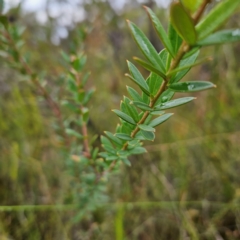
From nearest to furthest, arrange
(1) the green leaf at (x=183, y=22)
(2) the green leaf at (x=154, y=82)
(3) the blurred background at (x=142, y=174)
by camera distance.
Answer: (1) the green leaf at (x=183, y=22), (2) the green leaf at (x=154, y=82), (3) the blurred background at (x=142, y=174)

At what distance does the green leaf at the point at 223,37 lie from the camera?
7.9 inches

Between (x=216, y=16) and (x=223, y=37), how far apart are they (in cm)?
2

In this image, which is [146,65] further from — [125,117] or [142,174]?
[142,174]

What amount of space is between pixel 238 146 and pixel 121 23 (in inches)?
39.4

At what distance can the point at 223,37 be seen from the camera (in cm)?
20

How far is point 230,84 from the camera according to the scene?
3.76 feet

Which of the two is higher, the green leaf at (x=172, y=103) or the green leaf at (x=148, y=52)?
the green leaf at (x=148, y=52)

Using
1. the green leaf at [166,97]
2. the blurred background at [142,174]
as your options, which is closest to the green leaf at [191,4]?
the green leaf at [166,97]

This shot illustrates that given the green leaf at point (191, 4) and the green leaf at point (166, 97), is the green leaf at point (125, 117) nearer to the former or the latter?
the green leaf at point (166, 97)

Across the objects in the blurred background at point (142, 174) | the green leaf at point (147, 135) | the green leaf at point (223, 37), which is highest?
the green leaf at point (223, 37)

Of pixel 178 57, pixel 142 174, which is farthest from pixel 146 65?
pixel 142 174

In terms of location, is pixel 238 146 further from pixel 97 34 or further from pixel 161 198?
pixel 97 34

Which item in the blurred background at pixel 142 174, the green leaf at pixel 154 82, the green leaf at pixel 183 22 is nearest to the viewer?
the green leaf at pixel 183 22

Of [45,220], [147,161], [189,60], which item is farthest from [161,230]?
[189,60]
